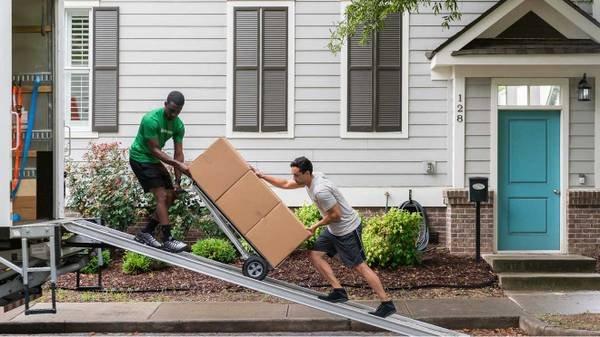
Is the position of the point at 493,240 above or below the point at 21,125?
below

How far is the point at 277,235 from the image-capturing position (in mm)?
6730

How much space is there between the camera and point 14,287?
6.64 meters

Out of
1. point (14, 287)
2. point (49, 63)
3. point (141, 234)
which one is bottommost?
point (14, 287)

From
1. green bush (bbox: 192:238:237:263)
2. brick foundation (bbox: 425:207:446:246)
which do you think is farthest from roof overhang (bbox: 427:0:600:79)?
green bush (bbox: 192:238:237:263)

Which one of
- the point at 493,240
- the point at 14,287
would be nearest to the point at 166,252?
the point at 14,287

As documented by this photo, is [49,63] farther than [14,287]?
Yes

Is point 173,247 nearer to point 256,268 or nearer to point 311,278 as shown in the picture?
point 256,268

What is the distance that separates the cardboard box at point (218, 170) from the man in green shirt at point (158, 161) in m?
0.18

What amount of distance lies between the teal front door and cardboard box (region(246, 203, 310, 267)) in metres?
5.65

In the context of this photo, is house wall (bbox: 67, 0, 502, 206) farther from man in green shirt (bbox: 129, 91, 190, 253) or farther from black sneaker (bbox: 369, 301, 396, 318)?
black sneaker (bbox: 369, 301, 396, 318)

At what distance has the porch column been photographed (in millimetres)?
6301

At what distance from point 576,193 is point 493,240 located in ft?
4.85

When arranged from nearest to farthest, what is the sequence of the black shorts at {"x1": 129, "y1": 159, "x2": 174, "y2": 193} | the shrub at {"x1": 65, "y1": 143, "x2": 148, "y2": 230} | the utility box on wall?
the black shorts at {"x1": 129, "y1": 159, "x2": 174, "y2": 193} → the utility box on wall → the shrub at {"x1": 65, "y1": 143, "x2": 148, "y2": 230}

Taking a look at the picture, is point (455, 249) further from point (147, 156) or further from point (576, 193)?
point (147, 156)
